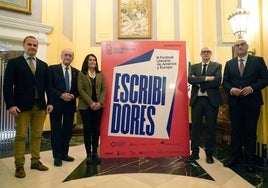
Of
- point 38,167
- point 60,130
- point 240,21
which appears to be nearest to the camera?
point 38,167

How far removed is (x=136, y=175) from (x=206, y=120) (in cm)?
113

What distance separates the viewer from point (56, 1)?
4.94m

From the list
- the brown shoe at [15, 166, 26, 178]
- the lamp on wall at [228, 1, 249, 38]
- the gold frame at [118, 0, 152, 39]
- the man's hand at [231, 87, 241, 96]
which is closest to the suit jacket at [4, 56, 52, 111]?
the brown shoe at [15, 166, 26, 178]

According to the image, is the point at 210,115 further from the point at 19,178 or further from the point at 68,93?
the point at 19,178

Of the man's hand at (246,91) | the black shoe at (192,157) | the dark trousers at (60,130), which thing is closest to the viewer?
the man's hand at (246,91)

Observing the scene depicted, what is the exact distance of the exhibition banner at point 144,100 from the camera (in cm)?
290

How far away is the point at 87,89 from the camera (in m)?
2.77

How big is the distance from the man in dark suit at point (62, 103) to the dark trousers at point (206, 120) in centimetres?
159

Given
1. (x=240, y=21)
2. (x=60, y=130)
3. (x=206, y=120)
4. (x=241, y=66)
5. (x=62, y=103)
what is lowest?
(x=60, y=130)

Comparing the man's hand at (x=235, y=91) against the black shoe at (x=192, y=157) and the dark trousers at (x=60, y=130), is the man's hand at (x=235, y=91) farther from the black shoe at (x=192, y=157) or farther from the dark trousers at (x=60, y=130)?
the dark trousers at (x=60, y=130)

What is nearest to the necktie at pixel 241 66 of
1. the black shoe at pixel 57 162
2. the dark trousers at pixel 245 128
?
the dark trousers at pixel 245 128

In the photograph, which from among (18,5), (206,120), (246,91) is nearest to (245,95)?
(246,91)

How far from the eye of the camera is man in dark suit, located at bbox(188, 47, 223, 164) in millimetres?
2773

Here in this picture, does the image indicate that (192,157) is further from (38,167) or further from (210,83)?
(38,167)
